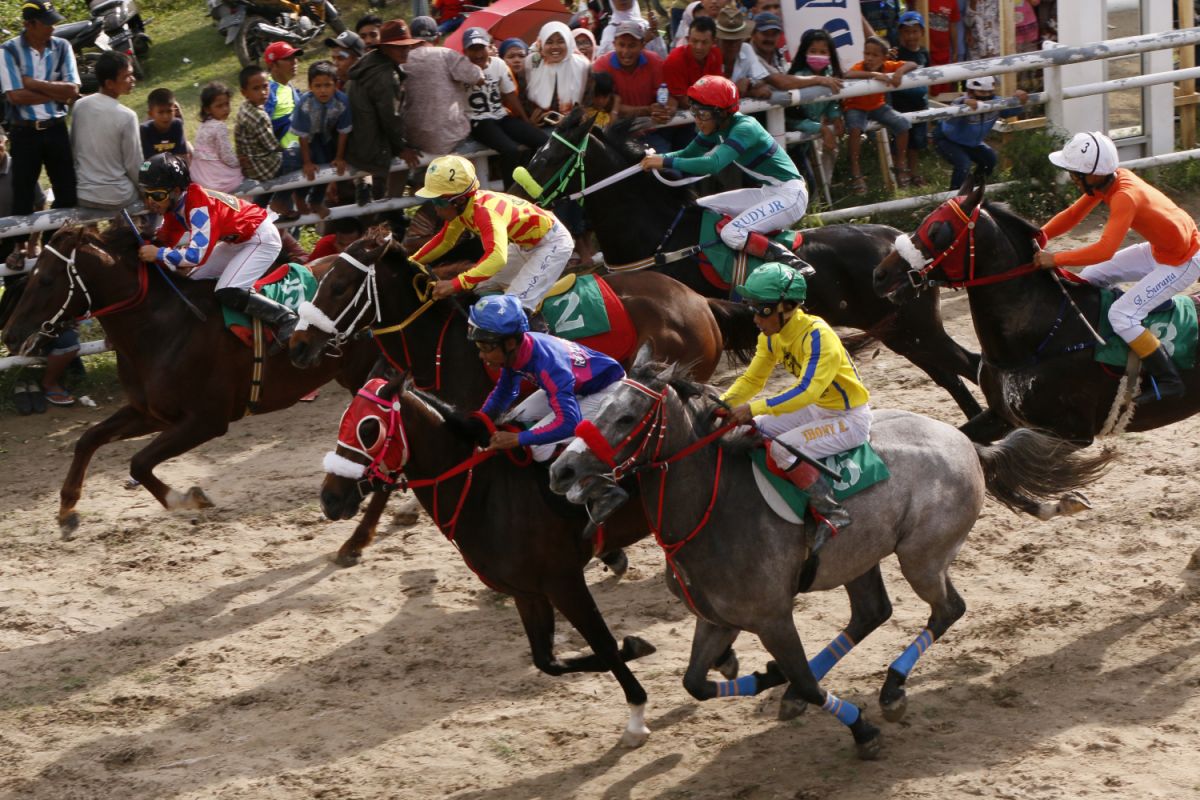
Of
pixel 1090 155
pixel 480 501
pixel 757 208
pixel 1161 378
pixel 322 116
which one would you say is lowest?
pixel 1161 378

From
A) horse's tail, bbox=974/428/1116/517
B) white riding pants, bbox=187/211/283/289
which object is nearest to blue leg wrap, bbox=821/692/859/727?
horse's tail, bbox=974/428/1116/517

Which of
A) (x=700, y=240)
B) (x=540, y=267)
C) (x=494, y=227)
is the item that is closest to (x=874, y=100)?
(x=700, y=240)

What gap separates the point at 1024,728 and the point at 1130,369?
86.7 inches

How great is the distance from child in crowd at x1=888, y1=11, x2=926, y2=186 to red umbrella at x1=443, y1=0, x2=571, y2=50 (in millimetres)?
3142

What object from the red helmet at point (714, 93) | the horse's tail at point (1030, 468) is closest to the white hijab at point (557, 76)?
the red helmet at point (714, 93)

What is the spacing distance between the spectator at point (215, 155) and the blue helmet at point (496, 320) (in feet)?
17.7

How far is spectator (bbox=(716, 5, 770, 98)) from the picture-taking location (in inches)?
472

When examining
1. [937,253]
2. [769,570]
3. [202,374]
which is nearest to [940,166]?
[937,253]

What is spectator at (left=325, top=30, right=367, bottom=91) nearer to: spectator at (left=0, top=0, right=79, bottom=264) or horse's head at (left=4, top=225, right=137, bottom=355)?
spectator at (left=0, top=0, right=79, bottom=264)

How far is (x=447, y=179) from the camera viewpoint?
777 centimetres

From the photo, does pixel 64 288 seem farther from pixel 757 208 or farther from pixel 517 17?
pixel 517 17

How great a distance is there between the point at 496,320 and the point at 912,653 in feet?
7.68

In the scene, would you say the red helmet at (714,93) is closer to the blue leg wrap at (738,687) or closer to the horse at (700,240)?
the horse at (700,240)

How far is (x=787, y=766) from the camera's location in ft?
20.4
